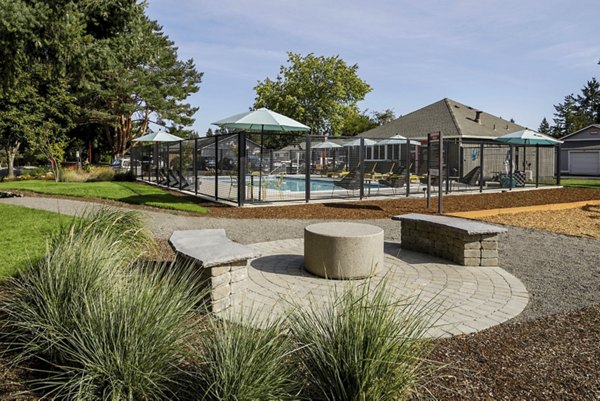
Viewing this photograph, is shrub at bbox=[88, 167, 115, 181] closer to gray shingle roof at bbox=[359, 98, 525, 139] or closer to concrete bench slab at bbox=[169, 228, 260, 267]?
gray shingle roof at bbox=[359, 98, 525, 139]

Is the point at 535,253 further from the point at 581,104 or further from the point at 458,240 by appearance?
the point at 581,104

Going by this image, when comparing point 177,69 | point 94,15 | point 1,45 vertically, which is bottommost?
point 1,45

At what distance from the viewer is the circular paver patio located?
407 centimetres

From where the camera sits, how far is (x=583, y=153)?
39.2m

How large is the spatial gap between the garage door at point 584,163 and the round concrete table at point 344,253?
136ft

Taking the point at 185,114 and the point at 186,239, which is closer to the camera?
the point at 186,239

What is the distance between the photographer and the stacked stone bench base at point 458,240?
588 centimetres

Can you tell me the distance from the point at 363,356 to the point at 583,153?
45.1m

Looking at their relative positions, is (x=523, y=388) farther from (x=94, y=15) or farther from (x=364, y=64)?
(x=364, y=64)

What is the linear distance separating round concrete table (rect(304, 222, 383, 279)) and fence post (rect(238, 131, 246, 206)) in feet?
23.2

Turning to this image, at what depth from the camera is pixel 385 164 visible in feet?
63.2

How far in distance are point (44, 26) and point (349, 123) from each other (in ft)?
127

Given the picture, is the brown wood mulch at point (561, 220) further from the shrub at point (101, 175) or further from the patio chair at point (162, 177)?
the shrub at point (101, 175)

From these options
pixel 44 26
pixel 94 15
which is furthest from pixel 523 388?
Result: pixel 94 15
